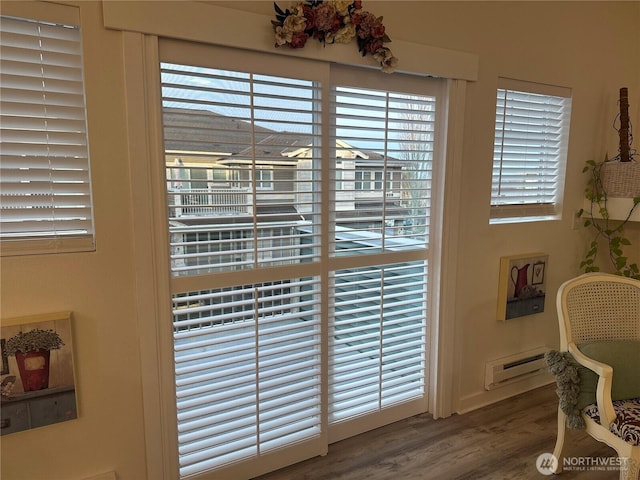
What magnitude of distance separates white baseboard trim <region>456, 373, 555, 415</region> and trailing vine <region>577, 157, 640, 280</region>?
2.85 ft

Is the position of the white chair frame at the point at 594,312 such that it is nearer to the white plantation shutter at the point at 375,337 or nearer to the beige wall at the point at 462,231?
the beige wall at the point at 462,231

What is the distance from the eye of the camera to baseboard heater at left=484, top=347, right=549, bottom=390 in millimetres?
2555

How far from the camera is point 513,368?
8.65ft

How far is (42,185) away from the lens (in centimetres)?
137

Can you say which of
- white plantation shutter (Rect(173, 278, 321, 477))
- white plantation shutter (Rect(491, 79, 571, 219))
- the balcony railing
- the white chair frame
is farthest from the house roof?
the white chair frame

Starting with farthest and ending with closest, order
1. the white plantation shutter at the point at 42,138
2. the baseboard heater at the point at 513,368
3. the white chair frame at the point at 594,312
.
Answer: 1. the baseboard heater at the point at 513,368
2. the white chair frame at the point at 594,312
3. the white plantation shutter at the point at 42,138

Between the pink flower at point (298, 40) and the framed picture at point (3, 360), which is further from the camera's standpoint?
the pink flower at point (298, 40)

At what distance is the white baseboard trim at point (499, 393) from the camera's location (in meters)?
2.52

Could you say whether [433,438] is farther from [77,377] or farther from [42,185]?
[42,185]

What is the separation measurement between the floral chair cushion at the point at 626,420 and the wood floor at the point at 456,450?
421 millimetres

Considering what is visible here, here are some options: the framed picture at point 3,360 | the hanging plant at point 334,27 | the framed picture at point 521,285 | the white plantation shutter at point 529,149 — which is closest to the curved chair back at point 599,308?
the framed picture at point 521,285

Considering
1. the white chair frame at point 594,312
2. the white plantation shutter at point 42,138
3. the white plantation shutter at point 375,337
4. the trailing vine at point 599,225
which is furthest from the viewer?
the trailing vine at point 599,225

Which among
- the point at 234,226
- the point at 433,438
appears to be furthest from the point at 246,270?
the point at 433,438

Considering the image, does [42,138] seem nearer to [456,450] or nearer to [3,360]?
[3,360]
